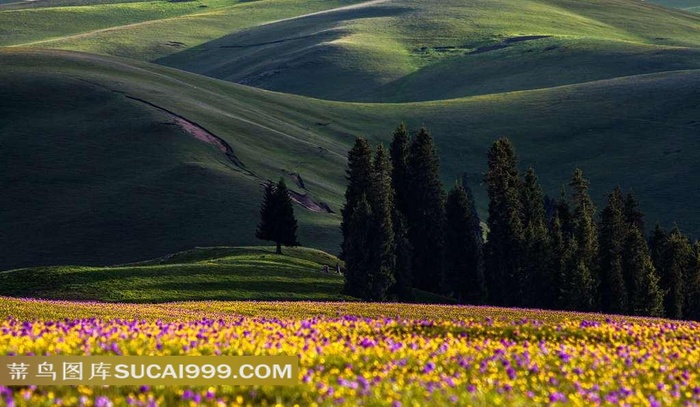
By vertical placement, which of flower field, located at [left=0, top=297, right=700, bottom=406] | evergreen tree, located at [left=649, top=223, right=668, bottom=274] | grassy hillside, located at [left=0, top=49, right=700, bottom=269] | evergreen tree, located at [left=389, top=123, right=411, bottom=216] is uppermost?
flower field, located at [left=0, top=297, right=700, bottom=406]

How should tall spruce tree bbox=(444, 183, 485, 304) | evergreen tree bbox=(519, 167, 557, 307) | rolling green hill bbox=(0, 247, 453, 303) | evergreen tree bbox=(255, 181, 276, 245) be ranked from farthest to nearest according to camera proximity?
evergreen tree bbox=(255, 181, 276, 245)
tall spruce tree bbox=(444, 183, 485, 304)
evergreen tree bbox=(519, 167, 557, 307)
rolling green hill bbox=(0, 247, 453, 303)

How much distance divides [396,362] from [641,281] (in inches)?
3192

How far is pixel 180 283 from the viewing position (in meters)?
83.4

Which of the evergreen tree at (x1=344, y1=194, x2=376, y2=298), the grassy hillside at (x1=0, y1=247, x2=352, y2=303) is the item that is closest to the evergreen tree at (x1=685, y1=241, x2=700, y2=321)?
the evergreen tree at (x1=344, y1=194, x2=376, y2=298)

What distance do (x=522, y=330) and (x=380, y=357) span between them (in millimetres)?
9961

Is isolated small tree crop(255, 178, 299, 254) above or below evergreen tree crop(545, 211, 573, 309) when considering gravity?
below

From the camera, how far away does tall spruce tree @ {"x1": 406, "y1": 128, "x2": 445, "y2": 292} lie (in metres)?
111

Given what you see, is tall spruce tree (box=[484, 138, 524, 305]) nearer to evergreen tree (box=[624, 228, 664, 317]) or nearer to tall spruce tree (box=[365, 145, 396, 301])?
evergreen tree (box=[624, 228, 664, 317])

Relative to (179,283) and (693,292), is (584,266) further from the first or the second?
(179,283)

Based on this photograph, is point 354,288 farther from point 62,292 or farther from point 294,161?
point 294,161

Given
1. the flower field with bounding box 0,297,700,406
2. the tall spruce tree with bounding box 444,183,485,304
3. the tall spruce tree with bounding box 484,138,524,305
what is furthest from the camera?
the tall spruce tree with bounding box 444,183,485,304

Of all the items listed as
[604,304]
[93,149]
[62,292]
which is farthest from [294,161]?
[62,292]

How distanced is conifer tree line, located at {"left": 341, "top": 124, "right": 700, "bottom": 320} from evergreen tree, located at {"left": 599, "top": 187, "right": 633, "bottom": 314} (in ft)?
0.37

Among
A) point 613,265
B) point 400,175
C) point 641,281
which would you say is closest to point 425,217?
point 400,175
